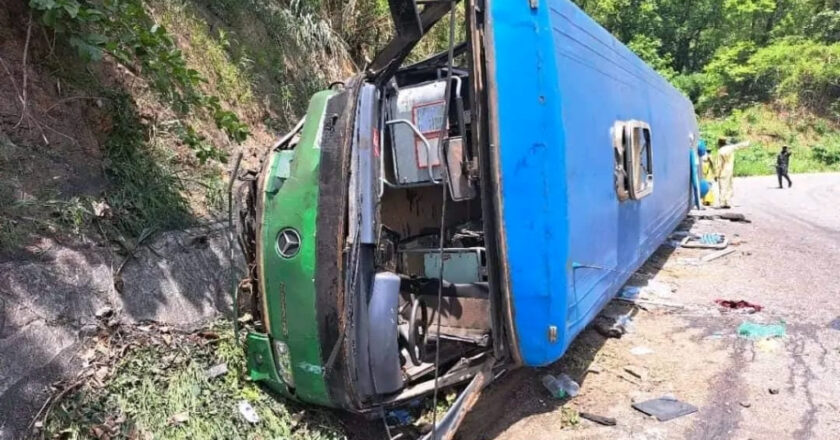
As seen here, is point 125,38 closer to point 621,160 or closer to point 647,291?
point 621,160

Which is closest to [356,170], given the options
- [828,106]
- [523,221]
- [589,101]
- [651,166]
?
[523,221]

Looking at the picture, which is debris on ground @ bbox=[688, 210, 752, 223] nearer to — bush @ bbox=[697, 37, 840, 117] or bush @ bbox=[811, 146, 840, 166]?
bush @ bbox=[811, 146, 840, 166]

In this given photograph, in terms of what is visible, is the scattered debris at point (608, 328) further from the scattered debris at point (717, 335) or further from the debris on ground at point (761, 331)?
the debris on ground at point (761, 331)

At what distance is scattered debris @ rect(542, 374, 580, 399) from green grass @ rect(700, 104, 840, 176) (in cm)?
2673

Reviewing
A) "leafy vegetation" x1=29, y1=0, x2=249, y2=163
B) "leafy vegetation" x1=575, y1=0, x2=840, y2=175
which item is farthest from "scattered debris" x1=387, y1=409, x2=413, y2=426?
"leafy vegetation" x1=575, y1=0, x2=840, y2=175

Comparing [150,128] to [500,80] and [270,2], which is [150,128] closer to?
[500,80]

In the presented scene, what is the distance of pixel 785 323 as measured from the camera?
4.77 metres

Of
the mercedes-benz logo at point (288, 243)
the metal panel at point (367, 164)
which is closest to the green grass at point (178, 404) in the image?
the mercedes-benz logo at point (288, 243)

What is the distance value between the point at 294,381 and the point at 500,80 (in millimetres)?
1818

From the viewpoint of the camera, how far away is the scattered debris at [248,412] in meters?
3.14

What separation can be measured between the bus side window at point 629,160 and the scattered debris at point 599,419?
1.39 m

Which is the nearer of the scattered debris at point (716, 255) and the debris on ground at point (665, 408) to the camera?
the debris on ground at point (665, 408)

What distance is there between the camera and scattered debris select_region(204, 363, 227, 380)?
10.8 feet

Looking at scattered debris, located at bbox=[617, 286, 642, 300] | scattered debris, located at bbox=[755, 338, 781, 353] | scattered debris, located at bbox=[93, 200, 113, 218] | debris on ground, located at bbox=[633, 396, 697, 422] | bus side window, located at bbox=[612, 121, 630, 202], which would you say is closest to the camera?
debris on ground, located at bbox=[633, 396, 697, 422]
